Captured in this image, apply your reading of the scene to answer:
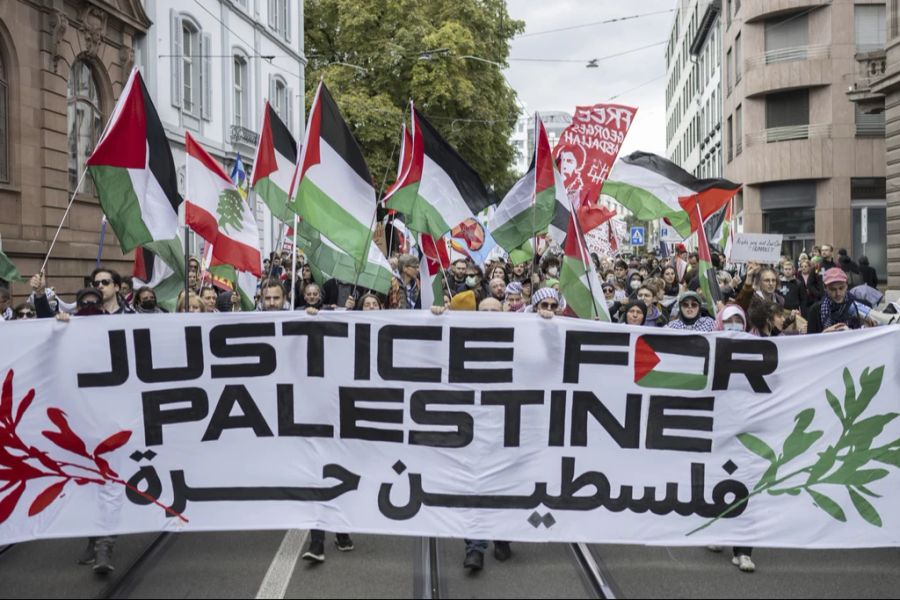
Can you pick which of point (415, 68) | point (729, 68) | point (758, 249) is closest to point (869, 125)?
point (729, 68)

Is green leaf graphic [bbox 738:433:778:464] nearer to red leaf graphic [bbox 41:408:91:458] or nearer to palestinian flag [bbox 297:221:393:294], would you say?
palestinian flag [bbox 297:221:393:294]

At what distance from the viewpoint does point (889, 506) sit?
242 inches

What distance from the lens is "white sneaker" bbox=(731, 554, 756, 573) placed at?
6.01 meters

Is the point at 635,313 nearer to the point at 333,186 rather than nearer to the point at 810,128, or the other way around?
the point at 333,186

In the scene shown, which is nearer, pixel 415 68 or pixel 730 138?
pixel 415 68

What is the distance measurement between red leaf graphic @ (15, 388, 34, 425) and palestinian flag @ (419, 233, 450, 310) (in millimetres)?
3761

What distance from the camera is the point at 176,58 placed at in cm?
2506

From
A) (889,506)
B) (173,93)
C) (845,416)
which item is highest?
(173,93)

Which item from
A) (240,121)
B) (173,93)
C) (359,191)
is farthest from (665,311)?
(240,121)

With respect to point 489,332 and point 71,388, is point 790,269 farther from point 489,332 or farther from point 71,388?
point 71,388

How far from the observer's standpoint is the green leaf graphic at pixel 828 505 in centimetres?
612

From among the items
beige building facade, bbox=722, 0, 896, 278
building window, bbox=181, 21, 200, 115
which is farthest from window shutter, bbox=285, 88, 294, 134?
beige building facade, bbox=722, 0, 896, 278

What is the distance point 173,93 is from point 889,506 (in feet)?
73.4

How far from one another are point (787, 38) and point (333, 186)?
35.4 m
